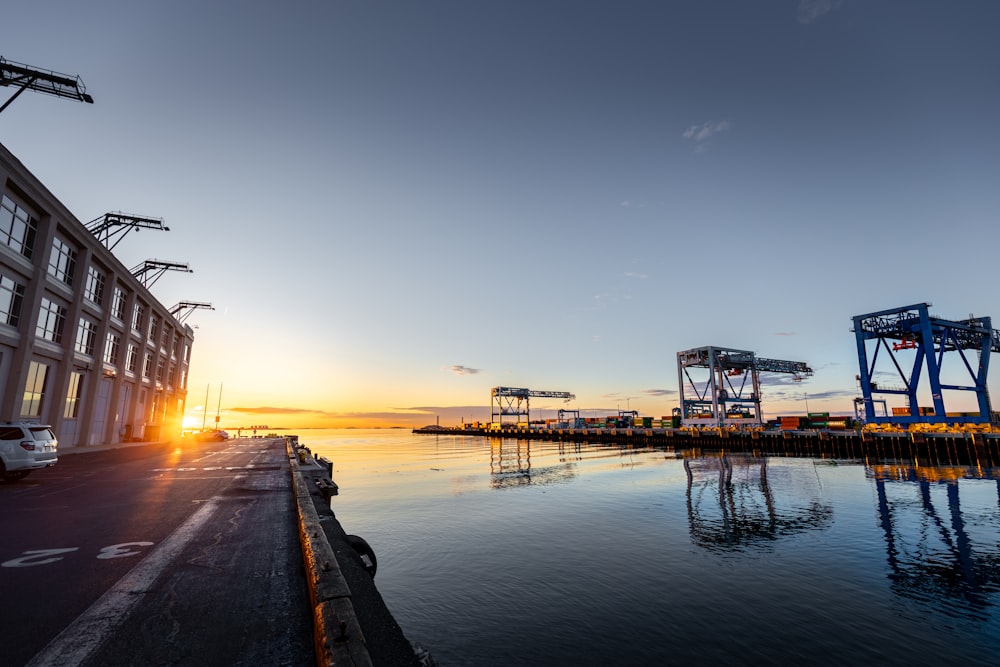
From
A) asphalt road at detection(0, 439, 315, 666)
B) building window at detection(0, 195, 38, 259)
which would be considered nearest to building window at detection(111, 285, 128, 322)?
building window at detection(0, 195, 38, 259)

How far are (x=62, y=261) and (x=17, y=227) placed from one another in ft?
20.1

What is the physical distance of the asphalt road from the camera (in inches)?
173

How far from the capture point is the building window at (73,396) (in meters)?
33.8

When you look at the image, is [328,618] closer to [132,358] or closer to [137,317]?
[132,358]

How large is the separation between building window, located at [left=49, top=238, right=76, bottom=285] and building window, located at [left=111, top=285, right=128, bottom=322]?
8.78 m

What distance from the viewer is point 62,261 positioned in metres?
32.4

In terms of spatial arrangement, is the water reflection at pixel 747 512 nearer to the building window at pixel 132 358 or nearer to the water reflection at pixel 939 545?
the water reflection at pixel 939 545

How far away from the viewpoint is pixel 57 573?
660 cm

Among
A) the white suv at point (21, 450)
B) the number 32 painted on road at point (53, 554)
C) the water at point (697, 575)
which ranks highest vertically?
the white suv at point (21, 450)

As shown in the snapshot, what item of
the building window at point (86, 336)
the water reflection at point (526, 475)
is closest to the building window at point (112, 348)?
the building window at point (86, 336)

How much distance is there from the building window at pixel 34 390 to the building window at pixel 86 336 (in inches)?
180

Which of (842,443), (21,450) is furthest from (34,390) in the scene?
(842,443)

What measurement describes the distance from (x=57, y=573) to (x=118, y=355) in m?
47.4

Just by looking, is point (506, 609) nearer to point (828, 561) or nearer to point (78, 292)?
point (828, 561)
